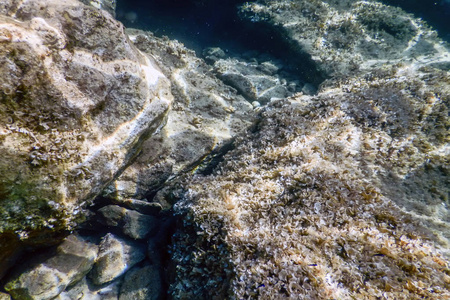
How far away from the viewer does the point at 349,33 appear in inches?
248

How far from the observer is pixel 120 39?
2338 mm

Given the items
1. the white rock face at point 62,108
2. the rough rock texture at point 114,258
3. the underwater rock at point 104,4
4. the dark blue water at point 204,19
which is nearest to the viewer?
the white rock face at point 62,108

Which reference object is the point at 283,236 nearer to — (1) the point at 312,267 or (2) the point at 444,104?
(1) the point at 312,267

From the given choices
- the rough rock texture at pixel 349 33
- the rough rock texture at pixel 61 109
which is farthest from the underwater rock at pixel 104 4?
the rough rock texture at pixel 349 33

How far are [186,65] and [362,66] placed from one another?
14.8ft

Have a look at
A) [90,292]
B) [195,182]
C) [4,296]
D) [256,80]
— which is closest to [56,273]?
[4,296]

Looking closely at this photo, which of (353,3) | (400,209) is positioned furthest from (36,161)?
(353,3)

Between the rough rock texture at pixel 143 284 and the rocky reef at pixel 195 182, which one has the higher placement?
the rocky reef at pixel 195 182

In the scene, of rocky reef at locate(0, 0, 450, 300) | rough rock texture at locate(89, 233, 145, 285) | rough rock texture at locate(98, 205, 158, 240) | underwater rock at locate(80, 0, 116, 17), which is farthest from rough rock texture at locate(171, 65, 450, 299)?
underwater rock at locate(80, 0, 116, 17)

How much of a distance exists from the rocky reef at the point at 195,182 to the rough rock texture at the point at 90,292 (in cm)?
1

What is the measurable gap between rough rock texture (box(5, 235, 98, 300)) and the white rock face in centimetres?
98

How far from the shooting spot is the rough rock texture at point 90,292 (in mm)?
2850

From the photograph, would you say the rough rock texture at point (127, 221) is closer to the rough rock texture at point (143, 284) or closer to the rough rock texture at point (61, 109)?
the rough rock texture at point (143, 284)

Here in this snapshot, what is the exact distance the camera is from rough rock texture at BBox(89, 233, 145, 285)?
9.75ft
